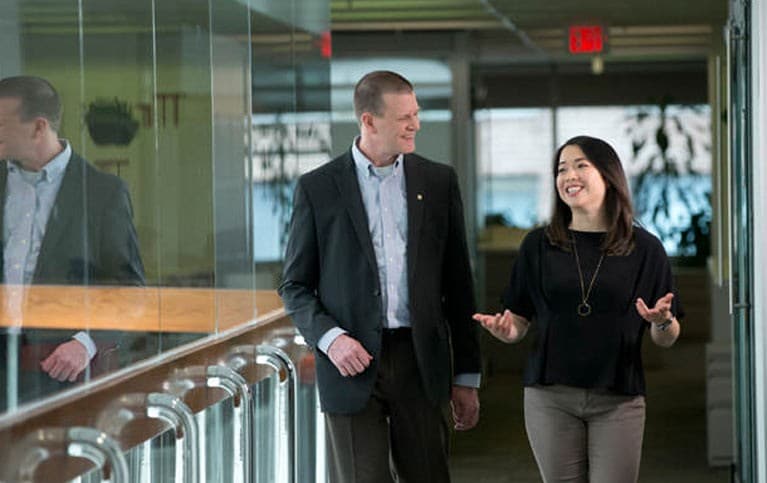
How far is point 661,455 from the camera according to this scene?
7.47 metres

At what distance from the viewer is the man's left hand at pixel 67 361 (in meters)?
2.91

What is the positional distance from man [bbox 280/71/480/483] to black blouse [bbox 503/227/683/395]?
218mm

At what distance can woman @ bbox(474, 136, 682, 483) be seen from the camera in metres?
4.46

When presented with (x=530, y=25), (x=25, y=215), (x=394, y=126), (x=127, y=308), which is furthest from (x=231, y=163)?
(x=530, y=25)

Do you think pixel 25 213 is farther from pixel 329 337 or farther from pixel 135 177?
pixel 329 337

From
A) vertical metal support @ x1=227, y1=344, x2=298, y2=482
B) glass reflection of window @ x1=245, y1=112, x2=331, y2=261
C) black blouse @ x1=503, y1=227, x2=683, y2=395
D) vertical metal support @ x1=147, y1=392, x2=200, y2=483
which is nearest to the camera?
vertical metal support @ x1=147, y1=392, x2=200, y2=483

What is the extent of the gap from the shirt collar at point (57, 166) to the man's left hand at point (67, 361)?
0.31 m

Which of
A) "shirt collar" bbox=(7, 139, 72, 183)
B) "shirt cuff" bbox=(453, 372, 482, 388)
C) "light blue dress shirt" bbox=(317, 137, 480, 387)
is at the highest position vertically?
"shirt collar" bbox=(7, 139, 72, 183)

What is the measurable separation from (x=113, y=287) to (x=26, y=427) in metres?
0.58

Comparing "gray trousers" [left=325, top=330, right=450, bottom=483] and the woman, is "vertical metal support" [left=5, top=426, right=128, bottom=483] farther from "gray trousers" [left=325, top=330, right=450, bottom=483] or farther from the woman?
the woman

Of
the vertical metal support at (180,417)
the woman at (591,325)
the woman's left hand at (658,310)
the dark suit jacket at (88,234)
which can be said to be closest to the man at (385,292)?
the woman at (591,325)

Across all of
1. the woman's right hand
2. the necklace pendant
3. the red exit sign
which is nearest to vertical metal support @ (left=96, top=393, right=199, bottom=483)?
the woman's right hand

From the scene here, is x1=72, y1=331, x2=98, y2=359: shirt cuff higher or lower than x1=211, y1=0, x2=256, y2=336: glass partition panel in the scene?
lower

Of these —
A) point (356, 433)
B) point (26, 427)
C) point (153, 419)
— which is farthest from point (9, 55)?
point (356, 433)
